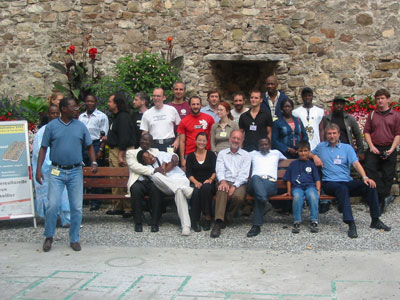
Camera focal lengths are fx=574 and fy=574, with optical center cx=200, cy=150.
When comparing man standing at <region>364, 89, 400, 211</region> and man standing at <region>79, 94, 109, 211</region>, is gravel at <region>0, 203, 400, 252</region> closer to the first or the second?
man standing at <region>364, 89, 400, 211</region>

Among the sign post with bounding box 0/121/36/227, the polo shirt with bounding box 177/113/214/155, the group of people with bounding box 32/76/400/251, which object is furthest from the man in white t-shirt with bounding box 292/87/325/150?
the sign post with bounding box 0/121/36/227

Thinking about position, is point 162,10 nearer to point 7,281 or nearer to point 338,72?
point 338,72

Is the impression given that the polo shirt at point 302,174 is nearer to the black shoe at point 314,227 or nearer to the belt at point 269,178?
the belt at point 269,178

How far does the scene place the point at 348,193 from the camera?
6.98 meters

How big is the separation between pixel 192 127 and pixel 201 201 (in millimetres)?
1103

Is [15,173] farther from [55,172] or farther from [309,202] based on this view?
[309,202]

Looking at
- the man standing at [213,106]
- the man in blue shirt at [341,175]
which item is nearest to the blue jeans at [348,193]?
the man in blue shirt at [341,175]

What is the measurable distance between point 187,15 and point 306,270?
6466 millimetres

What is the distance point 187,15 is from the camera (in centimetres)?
1062

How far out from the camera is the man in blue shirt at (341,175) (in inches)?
271

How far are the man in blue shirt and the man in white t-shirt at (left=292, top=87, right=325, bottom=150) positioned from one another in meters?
0.55

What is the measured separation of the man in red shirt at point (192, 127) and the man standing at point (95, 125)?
1.31 m

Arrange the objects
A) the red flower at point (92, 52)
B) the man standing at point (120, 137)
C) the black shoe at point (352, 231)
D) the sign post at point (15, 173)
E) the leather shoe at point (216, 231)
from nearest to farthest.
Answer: the black shoe at point (352, 231), the leather shoe at point (216, 231), the sign post at point (15, 173), the man standing at point (120, 137), the red flower at point (92, 52)

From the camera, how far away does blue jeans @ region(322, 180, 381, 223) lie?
6.77 meters
